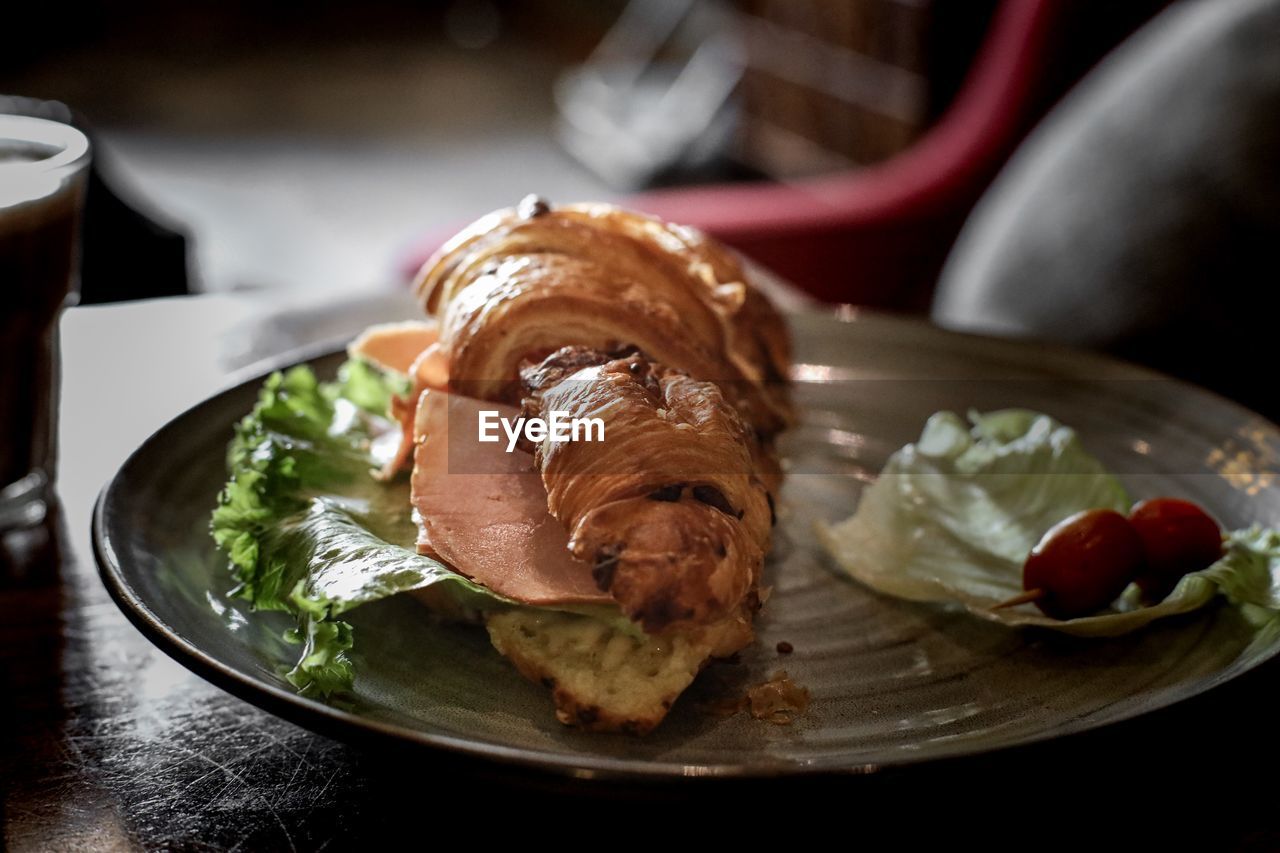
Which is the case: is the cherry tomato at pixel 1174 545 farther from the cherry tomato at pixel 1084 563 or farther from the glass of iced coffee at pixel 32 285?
the glass of iced coffee at pixel 32 285

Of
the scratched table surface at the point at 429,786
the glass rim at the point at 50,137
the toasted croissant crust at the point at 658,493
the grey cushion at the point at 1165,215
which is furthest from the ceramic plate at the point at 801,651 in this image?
the grey cushion at the point at 1165,215

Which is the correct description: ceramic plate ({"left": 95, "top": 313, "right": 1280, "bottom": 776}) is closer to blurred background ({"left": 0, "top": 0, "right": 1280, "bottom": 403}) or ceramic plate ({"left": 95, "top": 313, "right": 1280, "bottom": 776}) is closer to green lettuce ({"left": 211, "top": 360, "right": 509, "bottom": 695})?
green lettuce ({"left": 211, "top": 360, "right": 509, "bottom": 695})

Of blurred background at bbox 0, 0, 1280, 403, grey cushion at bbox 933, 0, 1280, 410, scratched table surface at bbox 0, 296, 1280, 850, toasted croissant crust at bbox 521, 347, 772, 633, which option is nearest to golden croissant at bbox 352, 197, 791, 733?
toasted croissant crust at bbox 521, 347, 772, 633

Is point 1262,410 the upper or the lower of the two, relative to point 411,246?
upper

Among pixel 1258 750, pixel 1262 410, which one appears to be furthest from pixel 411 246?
pixel 1258 750

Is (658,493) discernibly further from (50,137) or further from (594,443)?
(50,137)

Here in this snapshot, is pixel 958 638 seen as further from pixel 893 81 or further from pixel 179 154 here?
pixel 179 154

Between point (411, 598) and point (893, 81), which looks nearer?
point (411, 598)
